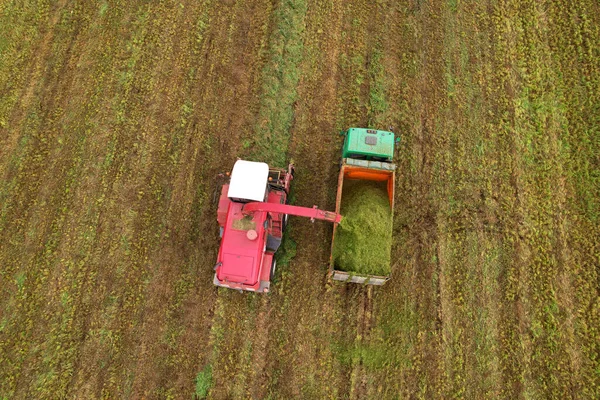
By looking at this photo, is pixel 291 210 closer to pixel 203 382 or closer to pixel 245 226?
pixel 245 226

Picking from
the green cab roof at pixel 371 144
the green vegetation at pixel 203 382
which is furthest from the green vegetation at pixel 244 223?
the green vegetation at pixel 203 382

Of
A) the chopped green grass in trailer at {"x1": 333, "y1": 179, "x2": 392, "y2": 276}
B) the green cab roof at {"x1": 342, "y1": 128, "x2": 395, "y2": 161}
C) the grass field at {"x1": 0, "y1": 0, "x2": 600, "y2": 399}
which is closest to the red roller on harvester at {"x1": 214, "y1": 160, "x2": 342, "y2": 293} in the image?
the chopped green grass in trailer at {"x1": 333, "y1": 179, "x2": 392, "y2": 276}

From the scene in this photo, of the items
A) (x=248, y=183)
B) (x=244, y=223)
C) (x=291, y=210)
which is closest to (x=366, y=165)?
(x=291, y=210)

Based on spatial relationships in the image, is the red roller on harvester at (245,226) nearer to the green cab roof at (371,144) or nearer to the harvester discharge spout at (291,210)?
the harvester discharge spout at (291,210)

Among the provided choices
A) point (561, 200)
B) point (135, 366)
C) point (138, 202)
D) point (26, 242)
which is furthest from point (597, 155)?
point (26, 242)

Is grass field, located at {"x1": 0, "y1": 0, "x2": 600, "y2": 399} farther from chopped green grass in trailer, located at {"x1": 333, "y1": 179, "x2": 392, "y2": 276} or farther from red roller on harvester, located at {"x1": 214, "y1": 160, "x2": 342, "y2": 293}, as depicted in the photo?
red roller on harvester, located at {"x1": 214, "y1": 160, "x2": 342, "y2": 293}
